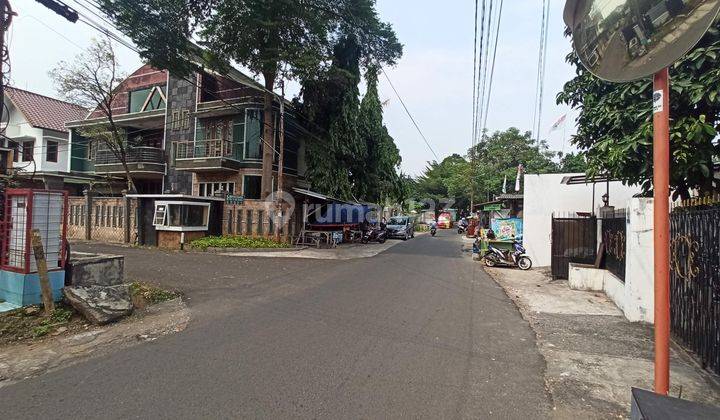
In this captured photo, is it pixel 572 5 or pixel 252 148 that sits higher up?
pixel 252 148

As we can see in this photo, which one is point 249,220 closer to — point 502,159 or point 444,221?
point 502,159

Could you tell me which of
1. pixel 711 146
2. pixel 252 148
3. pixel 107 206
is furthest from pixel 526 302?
pixel 107 206

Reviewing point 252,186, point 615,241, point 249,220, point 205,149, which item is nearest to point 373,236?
point 252,186

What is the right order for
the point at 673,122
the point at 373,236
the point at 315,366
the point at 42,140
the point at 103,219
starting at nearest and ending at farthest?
the point at 315,366, the point at 673,122, the point at 103,219, the point at 373,236, the point at 42,140

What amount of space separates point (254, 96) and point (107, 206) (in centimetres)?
869

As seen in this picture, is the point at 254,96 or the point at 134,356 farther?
the point at 254,96

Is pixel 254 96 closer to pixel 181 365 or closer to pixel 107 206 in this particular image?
pixel 107 206

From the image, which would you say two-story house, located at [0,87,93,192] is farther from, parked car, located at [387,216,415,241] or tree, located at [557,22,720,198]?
tree, located at [557,22,720,198]

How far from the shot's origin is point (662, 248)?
2.17 metres

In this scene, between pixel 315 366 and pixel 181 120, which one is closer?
pixel 315 366

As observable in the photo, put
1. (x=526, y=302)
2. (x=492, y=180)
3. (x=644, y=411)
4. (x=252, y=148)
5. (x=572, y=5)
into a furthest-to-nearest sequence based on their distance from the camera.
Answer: (x=492, y=180) → (x=252, y=148) → (x=526, y=302) → (x=572, y=5) → (x=644, y=411)

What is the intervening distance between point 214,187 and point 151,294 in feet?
44.6

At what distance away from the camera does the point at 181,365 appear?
415 centimetres

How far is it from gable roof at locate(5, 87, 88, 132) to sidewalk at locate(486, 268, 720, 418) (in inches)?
1094
